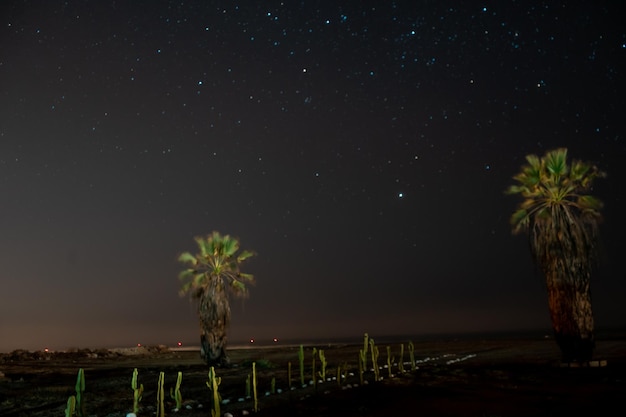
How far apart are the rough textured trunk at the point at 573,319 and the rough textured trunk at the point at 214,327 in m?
18.2

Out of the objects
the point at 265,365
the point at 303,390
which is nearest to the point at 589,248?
the point at 303,390

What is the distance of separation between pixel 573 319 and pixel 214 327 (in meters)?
19.3

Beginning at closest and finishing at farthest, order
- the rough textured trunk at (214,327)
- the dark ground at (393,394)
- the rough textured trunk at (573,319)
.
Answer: the dark ground at (393,394) < the rough textured trunk at (573,319) < the rough textured trunk at (214,327)

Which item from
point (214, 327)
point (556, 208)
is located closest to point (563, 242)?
point (556, 208)

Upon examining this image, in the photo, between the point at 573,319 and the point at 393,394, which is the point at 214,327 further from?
the point at 573,319

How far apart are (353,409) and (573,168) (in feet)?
53.4

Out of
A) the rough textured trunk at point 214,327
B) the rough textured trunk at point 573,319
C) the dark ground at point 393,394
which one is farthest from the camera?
the rough textured trunk at point 214,327

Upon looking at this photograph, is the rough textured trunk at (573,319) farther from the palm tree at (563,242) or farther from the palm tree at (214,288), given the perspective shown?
the palm tree at (214,288)

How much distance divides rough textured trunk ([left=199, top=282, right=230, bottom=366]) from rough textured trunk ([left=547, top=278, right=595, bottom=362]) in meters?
18.2

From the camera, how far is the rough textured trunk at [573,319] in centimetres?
2323

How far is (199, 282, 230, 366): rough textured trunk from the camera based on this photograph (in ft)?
105

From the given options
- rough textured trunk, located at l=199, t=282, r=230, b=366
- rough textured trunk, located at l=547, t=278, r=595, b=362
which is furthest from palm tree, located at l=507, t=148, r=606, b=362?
rough textured trunk, located at l=199, t=282, r=230, b=366

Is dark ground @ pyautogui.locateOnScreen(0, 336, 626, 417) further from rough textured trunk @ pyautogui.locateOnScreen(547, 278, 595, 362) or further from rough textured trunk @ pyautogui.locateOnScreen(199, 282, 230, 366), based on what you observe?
rough textured trunk @ pyautogui.locateOnScreen(199, 282, 230, 366)

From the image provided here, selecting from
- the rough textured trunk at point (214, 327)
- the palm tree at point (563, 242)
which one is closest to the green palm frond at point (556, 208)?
the palm tree at point (563, 242)
